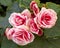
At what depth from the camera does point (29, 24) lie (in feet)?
2.77

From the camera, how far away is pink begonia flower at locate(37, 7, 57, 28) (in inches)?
32.9

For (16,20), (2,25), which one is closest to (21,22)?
(16,20)

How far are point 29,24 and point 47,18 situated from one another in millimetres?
80

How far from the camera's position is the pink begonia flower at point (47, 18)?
32.9 inches

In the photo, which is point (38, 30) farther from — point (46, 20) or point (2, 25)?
point (2, 25)

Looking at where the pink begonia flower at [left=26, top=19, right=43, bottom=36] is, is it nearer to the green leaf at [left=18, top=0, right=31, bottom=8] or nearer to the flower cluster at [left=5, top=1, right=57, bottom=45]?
the flower cluster at [left=5, top=1, right=57, bottom=45]

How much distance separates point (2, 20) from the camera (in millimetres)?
982

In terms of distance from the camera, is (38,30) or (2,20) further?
(2,20)

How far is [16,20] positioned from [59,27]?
0.62ft

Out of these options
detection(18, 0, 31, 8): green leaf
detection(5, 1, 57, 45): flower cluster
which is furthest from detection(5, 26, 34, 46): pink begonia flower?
detection(18, 0, 31, 8): green leaf

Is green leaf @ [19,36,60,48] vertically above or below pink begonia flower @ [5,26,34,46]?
below

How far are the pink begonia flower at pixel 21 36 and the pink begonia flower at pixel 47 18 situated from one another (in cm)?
7

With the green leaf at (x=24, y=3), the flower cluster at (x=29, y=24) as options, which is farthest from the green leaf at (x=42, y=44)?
the green leaf at (x=24, y=3)

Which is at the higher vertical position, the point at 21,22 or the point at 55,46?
the point at 21,22
